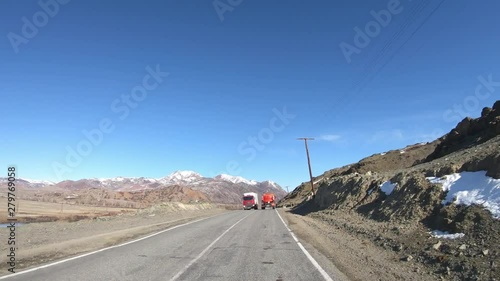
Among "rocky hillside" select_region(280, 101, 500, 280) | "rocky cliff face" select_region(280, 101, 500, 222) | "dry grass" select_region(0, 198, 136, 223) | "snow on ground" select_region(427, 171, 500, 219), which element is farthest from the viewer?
"dry grass" select_region(0, 198, 136, 223)

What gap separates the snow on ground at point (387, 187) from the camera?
23461 mm

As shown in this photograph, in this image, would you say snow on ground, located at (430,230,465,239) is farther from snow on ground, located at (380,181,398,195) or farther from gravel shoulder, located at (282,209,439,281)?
snow on ground, located at (380,181,398,195)

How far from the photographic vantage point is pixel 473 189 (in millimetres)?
13953

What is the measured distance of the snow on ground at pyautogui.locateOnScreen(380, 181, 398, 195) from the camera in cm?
2346

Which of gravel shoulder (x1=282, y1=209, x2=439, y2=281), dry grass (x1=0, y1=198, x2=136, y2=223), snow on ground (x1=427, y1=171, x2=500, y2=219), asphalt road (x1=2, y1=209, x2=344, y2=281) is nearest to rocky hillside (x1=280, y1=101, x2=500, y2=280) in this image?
snow on ground (x1=427, y1=171, x2=500, y2=219)

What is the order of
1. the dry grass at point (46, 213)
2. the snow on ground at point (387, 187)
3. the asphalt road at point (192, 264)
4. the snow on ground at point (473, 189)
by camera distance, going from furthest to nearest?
the dry grass at point (46, 213) → the snow on ground at point (387, 187) → the snow on ground at point (473, 189) → the asphalt road at point (192, 264)

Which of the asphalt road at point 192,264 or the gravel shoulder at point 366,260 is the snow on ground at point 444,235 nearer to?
the gravel shoulder at point 366,260

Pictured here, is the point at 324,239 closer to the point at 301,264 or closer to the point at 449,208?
the point at 449,208

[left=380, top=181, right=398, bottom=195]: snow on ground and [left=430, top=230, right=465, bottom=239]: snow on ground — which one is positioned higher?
[left=380, top=181, right=398, bottom=195]: snow on ground

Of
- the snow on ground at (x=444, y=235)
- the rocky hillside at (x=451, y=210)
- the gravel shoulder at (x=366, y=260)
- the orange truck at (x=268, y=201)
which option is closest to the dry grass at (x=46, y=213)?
the orange truck at (x=268, y=201)

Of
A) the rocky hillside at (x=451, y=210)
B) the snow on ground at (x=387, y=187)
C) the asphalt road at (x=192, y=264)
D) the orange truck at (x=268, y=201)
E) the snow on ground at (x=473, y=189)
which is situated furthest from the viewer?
the orange truck at (x=268, y=201)

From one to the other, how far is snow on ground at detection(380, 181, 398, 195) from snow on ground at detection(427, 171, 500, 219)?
648 centimetres

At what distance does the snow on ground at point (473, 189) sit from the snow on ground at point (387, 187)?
6482 mm

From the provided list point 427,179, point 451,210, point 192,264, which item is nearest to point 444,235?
point 451,210
